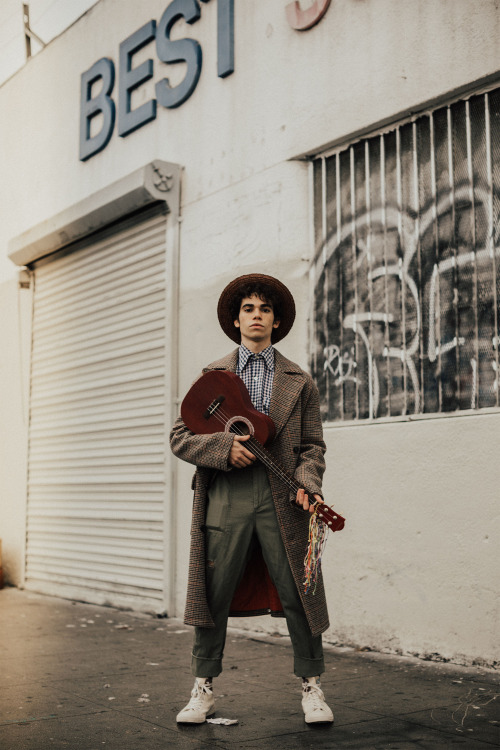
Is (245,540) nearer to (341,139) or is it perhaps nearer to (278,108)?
(341,139)

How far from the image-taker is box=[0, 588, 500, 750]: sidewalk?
3.62 metres

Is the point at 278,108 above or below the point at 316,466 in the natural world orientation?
above

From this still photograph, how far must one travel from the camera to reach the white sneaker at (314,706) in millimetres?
3768

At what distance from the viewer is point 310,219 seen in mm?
6293

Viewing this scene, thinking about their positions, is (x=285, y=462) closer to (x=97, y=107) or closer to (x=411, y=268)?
(x=411, y=268)

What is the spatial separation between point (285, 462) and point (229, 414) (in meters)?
0.33

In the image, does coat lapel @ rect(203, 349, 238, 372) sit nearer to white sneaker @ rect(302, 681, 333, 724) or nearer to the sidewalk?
white sneaker @ rect(302, 681, 333, 724)

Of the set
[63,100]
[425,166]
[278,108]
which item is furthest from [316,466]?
[63,100]

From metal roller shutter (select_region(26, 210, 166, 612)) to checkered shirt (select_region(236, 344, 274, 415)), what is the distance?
3.61 metres

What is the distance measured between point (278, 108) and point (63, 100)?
160 inches

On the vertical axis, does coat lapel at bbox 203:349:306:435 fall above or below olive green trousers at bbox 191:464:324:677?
above

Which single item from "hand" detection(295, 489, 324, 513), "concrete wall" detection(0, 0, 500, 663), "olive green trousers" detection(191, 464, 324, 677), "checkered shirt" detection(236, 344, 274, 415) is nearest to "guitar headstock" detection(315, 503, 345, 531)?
"hand" detection(295, 489, 324, 513)

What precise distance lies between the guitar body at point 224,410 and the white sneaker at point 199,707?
1151 millimetres

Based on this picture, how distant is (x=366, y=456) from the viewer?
18.4 feet
